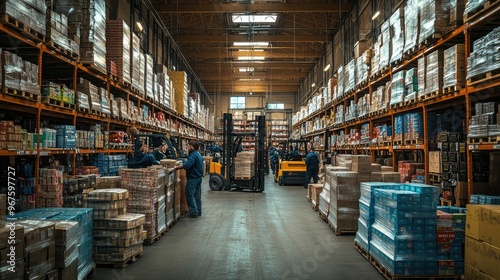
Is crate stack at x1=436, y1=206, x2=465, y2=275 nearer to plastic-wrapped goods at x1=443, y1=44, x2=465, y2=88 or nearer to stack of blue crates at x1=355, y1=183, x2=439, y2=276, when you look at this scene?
stack of blue crates at x1=355, y1=183, x2=439, y2=276

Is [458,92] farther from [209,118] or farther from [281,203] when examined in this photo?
[209,118]

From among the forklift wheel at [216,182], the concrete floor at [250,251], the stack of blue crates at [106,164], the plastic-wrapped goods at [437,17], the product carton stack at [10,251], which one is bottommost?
the concrete floor at [250,251]

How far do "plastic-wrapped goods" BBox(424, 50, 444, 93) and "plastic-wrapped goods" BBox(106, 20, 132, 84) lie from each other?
734cm

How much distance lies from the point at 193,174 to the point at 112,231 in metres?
3.64

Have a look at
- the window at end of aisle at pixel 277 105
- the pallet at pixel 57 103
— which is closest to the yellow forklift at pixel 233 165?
the pallet at pixel 57 103

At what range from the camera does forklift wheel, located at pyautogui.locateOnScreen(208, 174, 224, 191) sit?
1488cm

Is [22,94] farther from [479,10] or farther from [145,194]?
[479,10]

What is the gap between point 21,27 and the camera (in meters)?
5.56

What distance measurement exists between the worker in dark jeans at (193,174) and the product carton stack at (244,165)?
522 centimetres

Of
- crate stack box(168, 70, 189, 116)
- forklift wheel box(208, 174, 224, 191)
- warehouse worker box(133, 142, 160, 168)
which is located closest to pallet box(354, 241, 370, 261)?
warehouse worker box(133, 142, 160, 168)

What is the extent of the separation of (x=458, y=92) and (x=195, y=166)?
224 inches

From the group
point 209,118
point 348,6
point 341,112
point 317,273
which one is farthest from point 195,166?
point 209,118

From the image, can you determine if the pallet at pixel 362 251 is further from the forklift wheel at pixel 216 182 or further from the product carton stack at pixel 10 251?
the forklift wheel at pixel 216 182

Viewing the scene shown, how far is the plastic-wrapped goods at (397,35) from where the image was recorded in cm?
845
